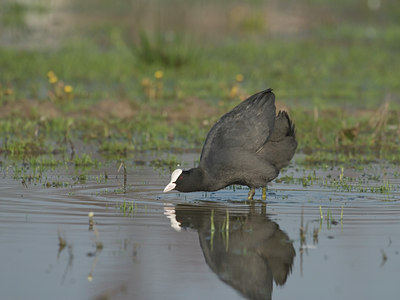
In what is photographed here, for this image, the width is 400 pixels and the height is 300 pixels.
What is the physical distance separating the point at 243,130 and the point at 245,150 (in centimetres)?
21

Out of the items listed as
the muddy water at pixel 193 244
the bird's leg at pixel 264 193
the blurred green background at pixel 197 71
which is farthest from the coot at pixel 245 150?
the blurred green background at pixel 197 71

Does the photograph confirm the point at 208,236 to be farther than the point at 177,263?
Yes

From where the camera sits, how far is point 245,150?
8.21 m

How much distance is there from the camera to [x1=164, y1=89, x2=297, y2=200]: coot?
26.2ft

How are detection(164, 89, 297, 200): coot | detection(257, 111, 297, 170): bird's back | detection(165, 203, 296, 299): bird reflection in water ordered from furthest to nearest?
detection(257, 111, 297, 170): bird's back < detection(164, 89, 297, 200): coot < detection(165, 203, 296, 299): bird reflection in water

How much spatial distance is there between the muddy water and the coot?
237mm

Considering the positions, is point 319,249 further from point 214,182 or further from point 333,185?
point 333,185

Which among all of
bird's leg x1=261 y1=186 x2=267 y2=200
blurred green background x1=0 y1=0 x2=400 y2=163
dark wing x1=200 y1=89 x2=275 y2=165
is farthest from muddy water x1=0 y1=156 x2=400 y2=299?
blurred green background x1=0 y1=0 x2=400 y2=163

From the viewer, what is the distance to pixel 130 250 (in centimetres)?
617

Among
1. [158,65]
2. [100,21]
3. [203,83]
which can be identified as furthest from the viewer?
[100,21]

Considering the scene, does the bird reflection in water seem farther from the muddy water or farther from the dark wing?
the dark wing

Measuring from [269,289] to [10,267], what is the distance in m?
1.76

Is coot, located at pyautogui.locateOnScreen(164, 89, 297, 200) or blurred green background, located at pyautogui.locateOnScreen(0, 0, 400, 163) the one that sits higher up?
blurred green background, located at pyautogui.locateOnScreen(0, 0, 400, 163)

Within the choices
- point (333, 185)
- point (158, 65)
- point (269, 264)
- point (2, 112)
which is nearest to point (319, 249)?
point (269, 264)
